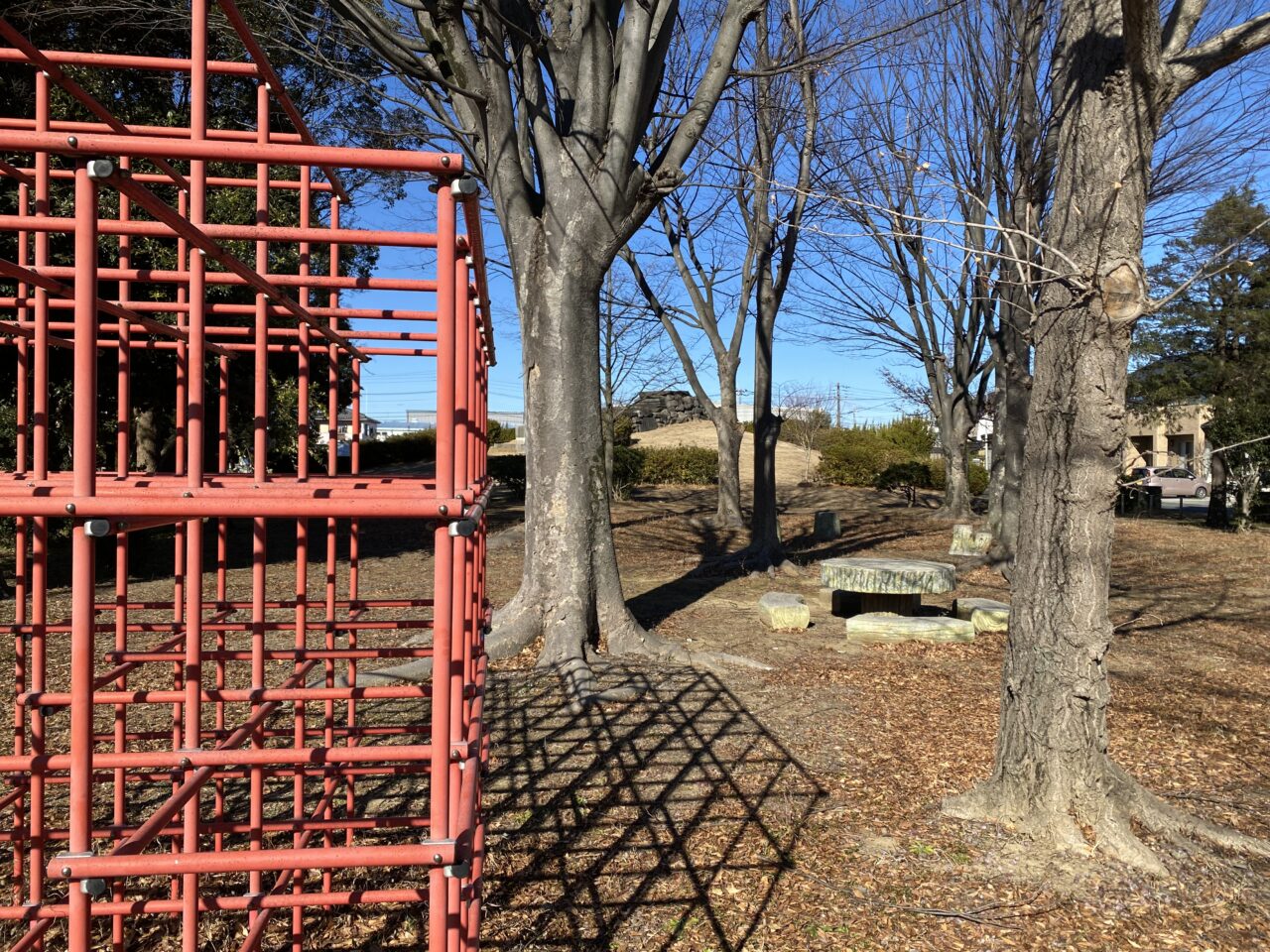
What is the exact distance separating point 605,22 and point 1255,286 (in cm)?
2004

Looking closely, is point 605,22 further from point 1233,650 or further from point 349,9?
point 1233,650

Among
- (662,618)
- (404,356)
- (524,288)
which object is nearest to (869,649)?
(662,618)

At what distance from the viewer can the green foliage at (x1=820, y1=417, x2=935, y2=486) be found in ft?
88.9

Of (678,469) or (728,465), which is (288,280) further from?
(678,469)

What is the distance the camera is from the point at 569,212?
700 centimetres

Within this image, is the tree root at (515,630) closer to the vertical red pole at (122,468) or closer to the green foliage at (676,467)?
the vertical red pole at (122,468)

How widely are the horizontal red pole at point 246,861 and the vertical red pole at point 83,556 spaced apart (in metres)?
0.04

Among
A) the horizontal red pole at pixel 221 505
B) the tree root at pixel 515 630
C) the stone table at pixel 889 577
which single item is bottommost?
the tree root at pixel 515 630

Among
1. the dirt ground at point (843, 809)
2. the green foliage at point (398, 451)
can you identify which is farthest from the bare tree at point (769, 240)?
the green foliage at point (398, 451)

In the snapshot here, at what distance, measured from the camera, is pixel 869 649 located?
7887mm

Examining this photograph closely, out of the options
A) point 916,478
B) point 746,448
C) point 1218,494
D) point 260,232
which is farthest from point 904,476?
point 260,232

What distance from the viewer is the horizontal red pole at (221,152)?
1.49 meters

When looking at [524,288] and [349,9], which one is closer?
[349,9]

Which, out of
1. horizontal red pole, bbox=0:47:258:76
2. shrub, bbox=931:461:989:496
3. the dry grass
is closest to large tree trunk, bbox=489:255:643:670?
horizontal red pole, bbox=0:47:258:76
